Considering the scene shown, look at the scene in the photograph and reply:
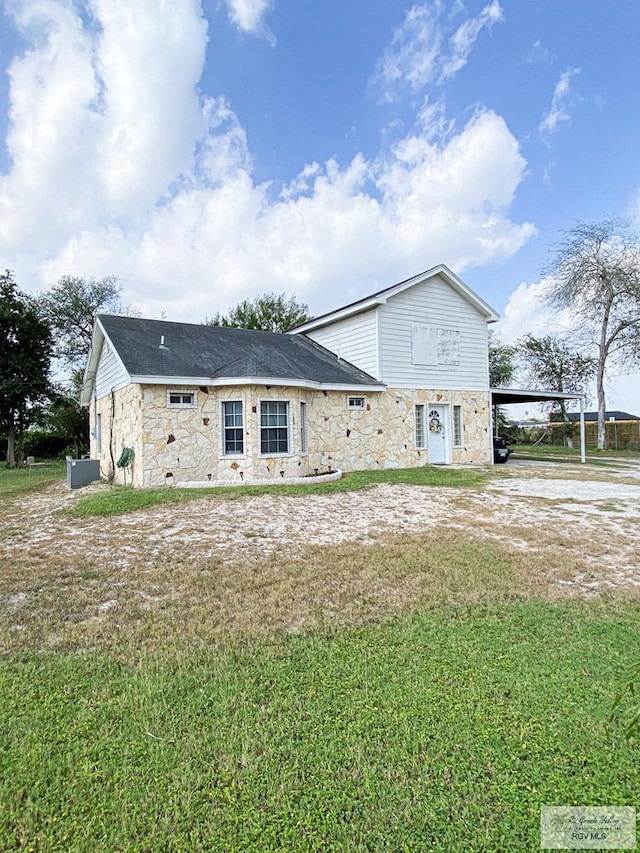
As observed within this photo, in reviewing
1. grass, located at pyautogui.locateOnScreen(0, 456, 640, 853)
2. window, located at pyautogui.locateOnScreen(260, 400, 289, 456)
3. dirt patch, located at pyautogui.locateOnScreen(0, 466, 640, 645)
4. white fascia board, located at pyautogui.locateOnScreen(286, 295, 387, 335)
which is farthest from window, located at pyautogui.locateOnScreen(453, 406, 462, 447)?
grass, located at pyautogui.locateOnScreen(0, 456, 640, 853)

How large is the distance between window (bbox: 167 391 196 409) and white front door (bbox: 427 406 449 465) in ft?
A: 26.6

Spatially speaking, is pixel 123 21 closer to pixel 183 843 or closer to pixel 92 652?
pixel 92 652

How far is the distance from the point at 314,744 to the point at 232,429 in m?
9.91

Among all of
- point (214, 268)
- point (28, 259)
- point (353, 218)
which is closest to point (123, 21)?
point (353, 218)

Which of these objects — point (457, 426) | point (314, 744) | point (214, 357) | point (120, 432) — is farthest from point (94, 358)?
point (314, 744)

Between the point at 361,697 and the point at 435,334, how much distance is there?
14.4 meters

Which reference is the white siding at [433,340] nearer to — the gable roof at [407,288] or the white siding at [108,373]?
the gable roof at [407,288]

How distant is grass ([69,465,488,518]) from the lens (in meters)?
8.75

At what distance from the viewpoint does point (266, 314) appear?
111 feet

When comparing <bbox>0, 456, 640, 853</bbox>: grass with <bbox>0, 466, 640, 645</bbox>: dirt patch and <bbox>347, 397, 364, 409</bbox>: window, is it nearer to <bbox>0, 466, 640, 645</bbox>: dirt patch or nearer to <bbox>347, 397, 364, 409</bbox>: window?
<bbox>0, 466, 640, 645</bbox>: dirt patch

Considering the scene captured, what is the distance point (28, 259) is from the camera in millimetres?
21422

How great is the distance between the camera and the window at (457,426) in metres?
16.0

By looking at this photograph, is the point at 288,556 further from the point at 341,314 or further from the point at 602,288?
the point at 602,288

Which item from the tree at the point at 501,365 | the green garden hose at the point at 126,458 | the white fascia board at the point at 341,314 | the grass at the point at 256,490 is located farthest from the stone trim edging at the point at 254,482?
the tree at the point at 501,365
